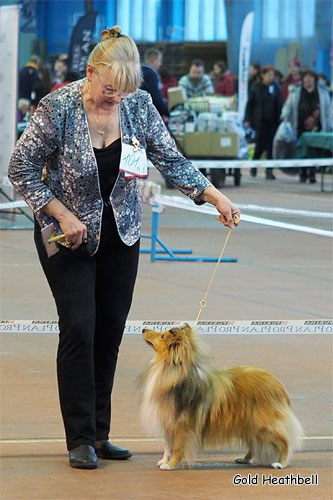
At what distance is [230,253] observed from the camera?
11.1 m

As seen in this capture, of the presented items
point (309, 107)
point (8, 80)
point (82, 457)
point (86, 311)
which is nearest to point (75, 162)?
point (86, 311)

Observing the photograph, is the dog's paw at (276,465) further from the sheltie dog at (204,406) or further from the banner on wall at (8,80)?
the banner on wall at (8,80)

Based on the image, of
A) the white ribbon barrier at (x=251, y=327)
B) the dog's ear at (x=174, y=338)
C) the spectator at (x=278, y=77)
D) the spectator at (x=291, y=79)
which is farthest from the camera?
the spectator at (x=291, y=79)

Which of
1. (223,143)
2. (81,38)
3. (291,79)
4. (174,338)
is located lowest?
(174,338)

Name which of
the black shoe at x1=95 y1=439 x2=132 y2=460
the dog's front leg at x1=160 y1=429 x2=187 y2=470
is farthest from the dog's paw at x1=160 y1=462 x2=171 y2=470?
the black shoe at x1=95 y1=439 x2=132 y2=460

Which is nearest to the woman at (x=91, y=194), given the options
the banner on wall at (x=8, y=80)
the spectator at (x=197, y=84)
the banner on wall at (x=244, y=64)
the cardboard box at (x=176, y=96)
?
the banner on wall at (x=8, y=80)

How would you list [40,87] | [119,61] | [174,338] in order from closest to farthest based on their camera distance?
[119,61] → [174,338] → [40,87]

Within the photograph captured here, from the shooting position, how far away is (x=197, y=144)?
17.6 m

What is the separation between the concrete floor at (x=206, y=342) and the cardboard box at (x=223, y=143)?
4.39 m

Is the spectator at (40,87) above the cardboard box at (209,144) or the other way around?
above

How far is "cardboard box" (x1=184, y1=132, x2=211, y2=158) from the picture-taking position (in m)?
→ 17.5

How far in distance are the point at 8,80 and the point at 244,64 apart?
10.6 metres

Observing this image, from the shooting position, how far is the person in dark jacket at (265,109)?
21031 millimetres

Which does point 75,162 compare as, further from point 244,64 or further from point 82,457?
point 244,64
